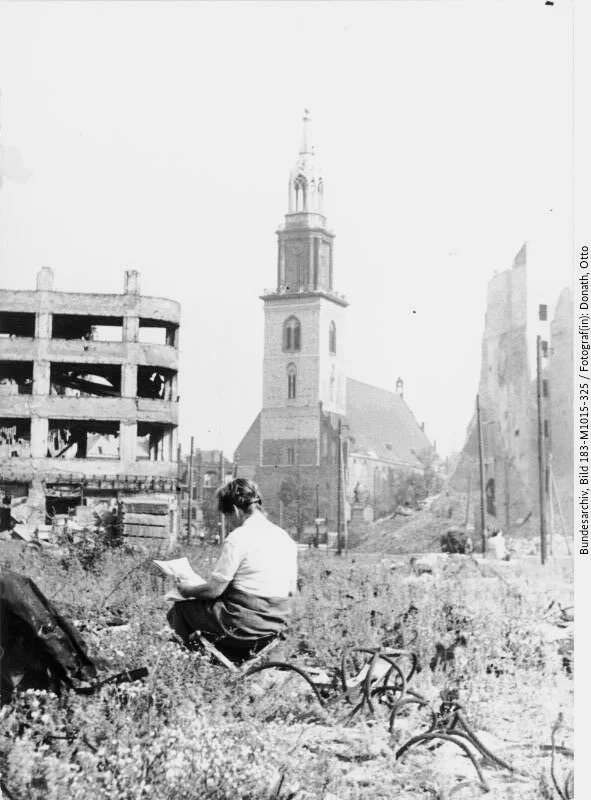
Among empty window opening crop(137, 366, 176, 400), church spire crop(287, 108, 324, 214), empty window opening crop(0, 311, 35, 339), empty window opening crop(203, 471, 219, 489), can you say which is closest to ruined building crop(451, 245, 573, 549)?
church spire crop(287, 108, 324, 214)

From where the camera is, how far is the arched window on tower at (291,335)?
193 inches

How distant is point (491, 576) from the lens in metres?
6.35

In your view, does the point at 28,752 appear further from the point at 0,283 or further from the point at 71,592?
the point at 0,283

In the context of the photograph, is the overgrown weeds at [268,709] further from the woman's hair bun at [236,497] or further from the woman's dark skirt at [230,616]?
the woman's hair bun at [236,497]

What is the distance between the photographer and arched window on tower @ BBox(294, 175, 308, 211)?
4930 millimetres

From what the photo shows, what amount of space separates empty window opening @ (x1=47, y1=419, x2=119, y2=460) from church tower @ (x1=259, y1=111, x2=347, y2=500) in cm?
92

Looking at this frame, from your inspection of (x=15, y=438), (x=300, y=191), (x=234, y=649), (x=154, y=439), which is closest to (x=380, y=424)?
(x=154, y=439)

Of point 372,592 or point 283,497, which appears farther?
point 283,497

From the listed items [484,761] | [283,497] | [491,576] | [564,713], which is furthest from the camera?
[283,497]

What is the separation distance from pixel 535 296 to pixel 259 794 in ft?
11.0

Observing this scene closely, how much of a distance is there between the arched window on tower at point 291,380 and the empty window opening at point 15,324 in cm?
181

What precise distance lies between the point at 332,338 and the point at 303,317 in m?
0.31

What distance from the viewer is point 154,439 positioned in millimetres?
5074

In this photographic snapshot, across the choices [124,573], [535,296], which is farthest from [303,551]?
[535,296]
